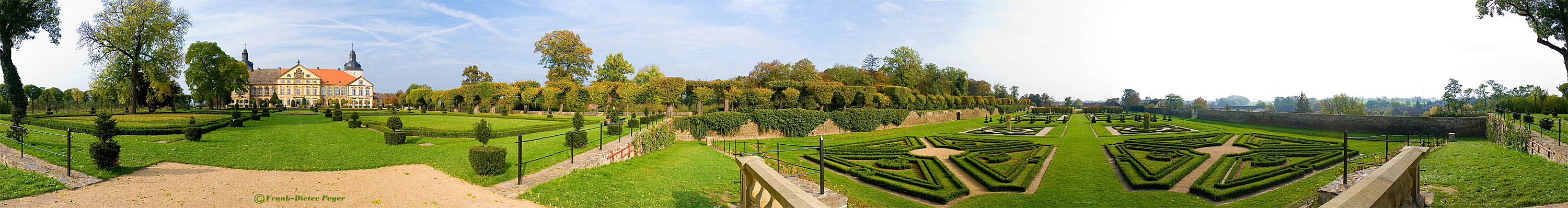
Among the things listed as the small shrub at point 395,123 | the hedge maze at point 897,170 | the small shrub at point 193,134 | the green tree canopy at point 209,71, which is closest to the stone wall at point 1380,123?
the hedge maze at point 897,170

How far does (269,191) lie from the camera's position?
7121 millimetres

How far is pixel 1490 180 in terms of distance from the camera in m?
7.38

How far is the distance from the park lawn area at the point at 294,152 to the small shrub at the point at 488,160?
98mm

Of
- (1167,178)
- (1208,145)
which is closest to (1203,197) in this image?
(1167,178)

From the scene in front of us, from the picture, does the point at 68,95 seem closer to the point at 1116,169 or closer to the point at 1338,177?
the point at 1116,169

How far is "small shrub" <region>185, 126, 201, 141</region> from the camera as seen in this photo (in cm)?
1183

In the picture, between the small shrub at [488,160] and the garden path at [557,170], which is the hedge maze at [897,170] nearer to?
the garden path at [557,170]

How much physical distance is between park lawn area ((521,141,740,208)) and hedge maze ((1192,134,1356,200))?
20.2 ft

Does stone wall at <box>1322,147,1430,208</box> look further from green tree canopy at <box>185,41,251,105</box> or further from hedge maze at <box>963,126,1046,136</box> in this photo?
green tree canopy at <box>185,41,251,105</box>

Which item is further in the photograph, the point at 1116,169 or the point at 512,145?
the point at 512,145

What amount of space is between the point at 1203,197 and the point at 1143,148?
5705mm

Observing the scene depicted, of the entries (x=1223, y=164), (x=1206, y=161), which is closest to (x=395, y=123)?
(x=1223, y=164)

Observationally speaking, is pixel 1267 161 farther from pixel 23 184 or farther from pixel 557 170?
pixel 23 184

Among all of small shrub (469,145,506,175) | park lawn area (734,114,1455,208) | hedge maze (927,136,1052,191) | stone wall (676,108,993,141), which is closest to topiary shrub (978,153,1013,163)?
hedge maze (927,136,1052,191)
